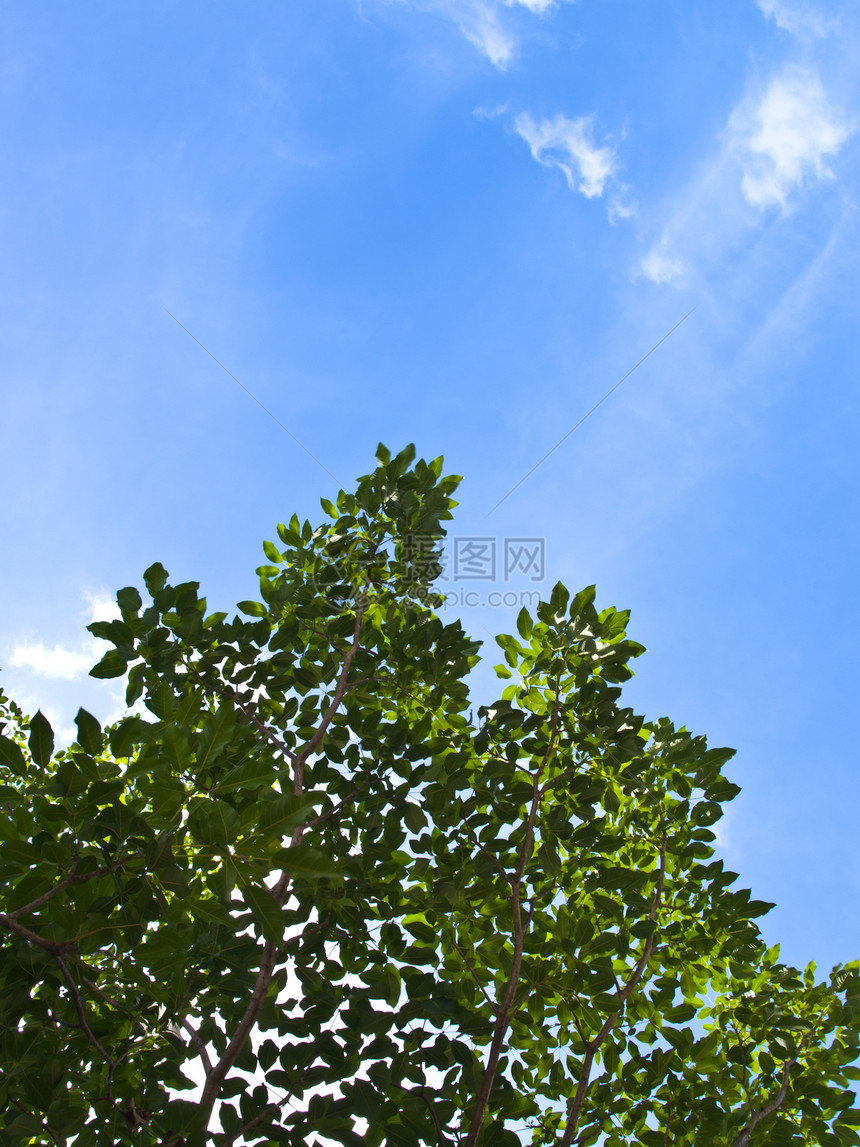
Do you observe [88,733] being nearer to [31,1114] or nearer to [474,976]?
[31,1114]

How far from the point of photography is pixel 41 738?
2.04 m

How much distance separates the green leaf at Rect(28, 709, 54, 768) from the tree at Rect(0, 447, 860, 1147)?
11 millimetres

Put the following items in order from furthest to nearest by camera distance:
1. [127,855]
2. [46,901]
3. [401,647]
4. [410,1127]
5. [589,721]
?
[401,647] → [589,721] → [410,1127] → [127,855] → [46,901]

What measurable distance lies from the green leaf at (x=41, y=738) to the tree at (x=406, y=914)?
0.04 feet

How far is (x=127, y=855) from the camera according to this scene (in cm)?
207

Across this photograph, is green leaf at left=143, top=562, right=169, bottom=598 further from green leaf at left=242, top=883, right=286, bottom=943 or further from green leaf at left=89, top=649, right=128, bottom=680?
green leaf at left=242, top=883, right=286, bottom=943

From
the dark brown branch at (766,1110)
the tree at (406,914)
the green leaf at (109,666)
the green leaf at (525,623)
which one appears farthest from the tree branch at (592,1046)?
the green leaf at (109,666)

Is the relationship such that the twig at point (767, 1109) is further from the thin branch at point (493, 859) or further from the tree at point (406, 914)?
the thin branch at point (493, 859)

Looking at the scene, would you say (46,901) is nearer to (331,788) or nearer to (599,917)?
(331,788)

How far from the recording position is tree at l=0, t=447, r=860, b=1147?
7.52 feet

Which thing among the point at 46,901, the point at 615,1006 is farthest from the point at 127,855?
→ the point at 615,1006

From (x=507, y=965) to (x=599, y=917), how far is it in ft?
2.18

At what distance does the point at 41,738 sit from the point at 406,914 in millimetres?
1741

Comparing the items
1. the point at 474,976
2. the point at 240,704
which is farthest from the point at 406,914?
the point at 240,704
